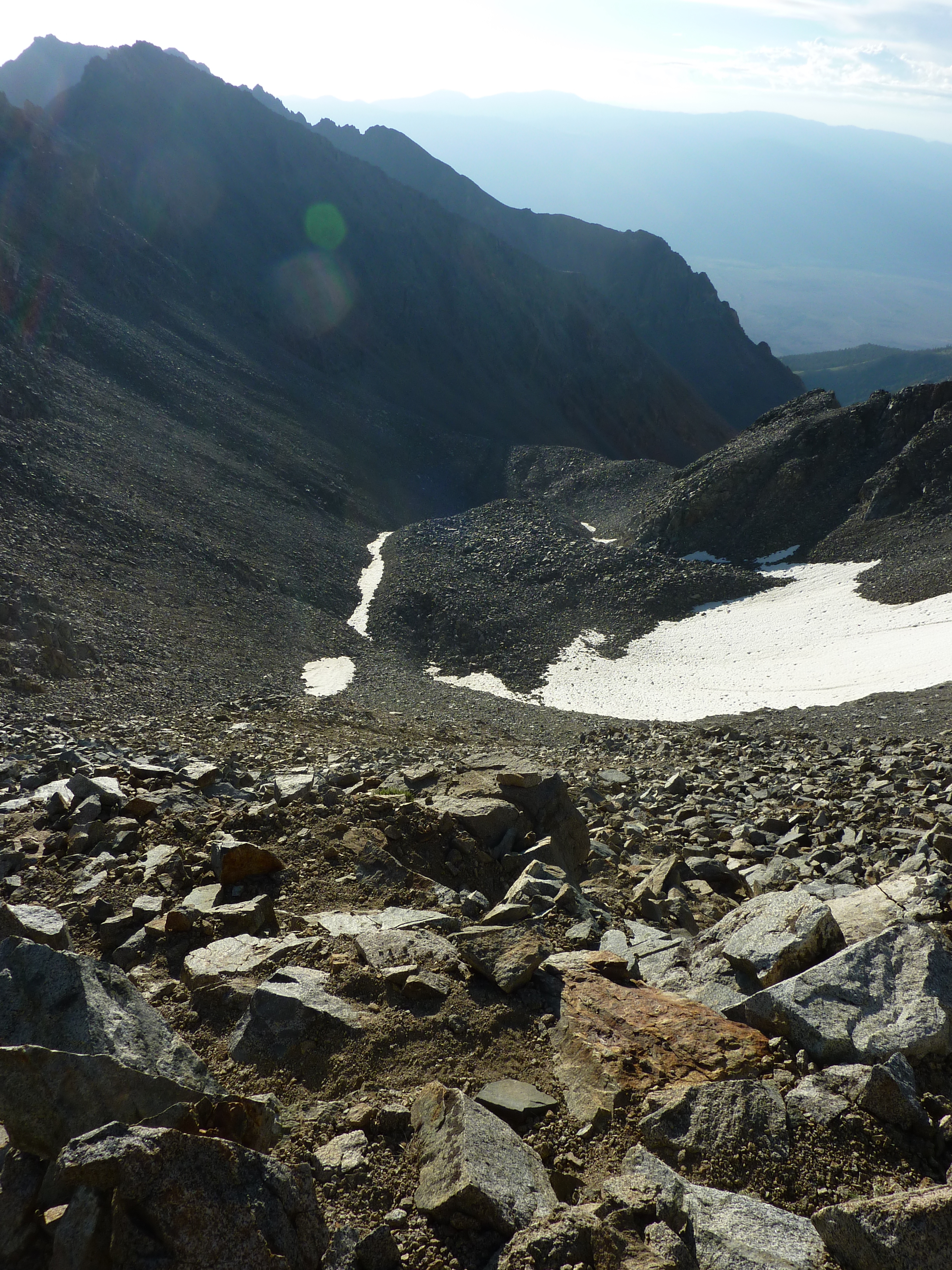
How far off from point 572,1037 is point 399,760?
10.6m

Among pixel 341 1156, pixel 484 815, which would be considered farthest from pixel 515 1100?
pixel 484 815

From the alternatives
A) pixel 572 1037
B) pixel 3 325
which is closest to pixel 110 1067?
pixel 572 1037

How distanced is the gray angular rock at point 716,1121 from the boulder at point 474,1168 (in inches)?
26.8

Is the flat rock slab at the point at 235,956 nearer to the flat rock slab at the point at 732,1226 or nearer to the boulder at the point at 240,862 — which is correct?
the boulder at the point at 240,862

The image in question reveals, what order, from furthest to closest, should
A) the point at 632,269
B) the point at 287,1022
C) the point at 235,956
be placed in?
the point at 632,269 < the point at 235,956 < the point at 287,1022

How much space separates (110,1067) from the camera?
154 inches

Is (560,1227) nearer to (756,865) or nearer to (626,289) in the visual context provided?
(756,865)

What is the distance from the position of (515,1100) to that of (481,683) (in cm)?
2907

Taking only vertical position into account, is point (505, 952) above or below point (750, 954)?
below

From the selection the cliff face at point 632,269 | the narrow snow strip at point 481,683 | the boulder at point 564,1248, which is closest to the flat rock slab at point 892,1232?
the boulder at point 564,1248

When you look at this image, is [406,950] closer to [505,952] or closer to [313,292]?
[505,952]

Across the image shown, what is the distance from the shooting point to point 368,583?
45.2 m

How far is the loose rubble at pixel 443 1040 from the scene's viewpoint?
340 cm

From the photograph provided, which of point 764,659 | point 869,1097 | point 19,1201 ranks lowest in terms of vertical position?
point 764,659
